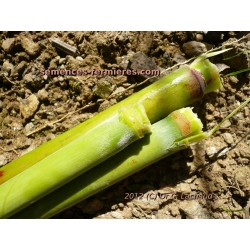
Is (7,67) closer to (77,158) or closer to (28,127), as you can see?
Answer: (28,127)

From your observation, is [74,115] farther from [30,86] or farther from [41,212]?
[41,212]

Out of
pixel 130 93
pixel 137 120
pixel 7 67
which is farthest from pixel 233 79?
pixel 7 67

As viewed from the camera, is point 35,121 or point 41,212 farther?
point 35,121

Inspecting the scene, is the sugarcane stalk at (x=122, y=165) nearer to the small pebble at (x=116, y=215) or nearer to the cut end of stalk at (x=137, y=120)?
the cut end of stalk at (x=137, y=120)

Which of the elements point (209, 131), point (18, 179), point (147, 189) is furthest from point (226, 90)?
point (18, 179)

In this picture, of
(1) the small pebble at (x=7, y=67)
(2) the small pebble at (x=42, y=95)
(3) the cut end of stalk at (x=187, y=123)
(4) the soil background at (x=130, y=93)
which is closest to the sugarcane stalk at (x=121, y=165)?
(3) the cut end of stalk at (x=187, y=123)

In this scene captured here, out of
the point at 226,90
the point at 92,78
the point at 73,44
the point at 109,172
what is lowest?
the point at 109,172
